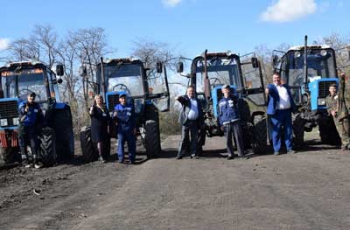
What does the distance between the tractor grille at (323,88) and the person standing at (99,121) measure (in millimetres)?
5292

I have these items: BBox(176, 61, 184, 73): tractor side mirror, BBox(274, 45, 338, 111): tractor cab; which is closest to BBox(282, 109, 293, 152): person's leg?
BBox(274, 45, 338, 111): tractor cab

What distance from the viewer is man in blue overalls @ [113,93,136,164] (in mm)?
12086

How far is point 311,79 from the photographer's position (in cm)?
1371

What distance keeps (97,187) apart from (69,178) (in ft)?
5.11

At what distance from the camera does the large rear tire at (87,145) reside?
12.7 m

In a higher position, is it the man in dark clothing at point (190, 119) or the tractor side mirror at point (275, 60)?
the tractor side mirror at point (275, 60)

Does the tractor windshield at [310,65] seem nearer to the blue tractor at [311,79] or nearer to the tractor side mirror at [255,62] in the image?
the blue tractor at [311,79]

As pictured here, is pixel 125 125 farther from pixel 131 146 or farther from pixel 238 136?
pixel 238 136

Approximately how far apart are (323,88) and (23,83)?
25.0 ft

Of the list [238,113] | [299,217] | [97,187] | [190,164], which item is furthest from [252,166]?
[299,217]

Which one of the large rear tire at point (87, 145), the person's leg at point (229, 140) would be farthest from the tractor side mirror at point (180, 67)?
the large rear tire at point (87, 145)

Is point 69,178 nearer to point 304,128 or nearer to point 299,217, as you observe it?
point 299,217

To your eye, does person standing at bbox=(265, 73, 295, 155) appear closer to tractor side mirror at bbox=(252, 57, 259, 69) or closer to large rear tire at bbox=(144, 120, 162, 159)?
tractor side mirror at bbox=(252, 57, 259, 69)

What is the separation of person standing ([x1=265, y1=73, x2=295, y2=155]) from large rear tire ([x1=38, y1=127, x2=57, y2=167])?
4997 mm
